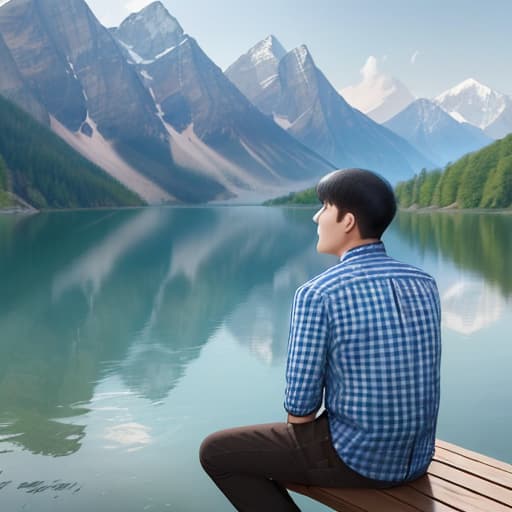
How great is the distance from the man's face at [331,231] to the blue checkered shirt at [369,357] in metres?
0.11

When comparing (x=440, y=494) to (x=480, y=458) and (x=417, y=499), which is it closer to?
(x=417, y=499)

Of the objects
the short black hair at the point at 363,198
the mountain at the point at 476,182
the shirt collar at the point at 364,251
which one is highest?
the short black hair at the point at 363,198

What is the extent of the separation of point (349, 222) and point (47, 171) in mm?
146993

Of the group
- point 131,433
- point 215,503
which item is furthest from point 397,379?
point 131,433

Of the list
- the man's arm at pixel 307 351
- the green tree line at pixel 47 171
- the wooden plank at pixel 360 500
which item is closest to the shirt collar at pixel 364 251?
the man's arm at pixel 307 351


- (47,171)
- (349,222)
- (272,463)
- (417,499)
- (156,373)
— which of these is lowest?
(156,373)

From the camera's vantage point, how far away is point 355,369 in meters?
2.44

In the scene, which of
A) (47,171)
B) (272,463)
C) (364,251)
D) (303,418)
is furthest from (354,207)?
(47,171)

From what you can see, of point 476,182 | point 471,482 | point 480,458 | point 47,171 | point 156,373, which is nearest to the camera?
point 471,482

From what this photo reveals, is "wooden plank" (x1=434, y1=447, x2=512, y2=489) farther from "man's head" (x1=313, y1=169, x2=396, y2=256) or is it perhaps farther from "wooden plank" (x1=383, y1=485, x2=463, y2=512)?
"man's head" (x1=313, y1=169, x2=396, y2=256)

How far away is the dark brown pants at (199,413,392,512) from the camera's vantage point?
259 centimetres

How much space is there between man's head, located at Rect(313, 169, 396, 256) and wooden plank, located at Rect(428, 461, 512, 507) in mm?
1125

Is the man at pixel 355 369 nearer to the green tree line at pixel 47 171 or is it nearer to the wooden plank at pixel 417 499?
the wooden plank at pixel 417 499

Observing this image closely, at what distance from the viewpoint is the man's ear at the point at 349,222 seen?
2.59 m
